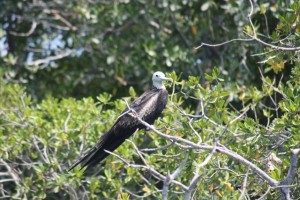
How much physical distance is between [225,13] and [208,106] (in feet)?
9.83

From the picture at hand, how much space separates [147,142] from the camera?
7.12 m

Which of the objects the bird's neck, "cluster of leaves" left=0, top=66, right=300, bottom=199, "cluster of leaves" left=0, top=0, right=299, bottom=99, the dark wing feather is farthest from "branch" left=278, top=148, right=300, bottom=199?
"cluster of leaves" left=0, top=0, right=299, bottom=99

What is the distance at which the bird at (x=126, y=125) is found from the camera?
581 cm

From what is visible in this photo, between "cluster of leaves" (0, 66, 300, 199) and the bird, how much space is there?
3.6 inches

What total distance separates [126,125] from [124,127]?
19mm

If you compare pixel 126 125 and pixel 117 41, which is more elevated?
pixel 126 125

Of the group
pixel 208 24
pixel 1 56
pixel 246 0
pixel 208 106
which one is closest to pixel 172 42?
pixel 208 24

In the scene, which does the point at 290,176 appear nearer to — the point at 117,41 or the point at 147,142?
the point at 147,142

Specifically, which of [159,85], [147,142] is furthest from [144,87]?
[159,85]

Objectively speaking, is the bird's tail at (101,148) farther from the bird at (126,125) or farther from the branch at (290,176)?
the branch at (290,176)

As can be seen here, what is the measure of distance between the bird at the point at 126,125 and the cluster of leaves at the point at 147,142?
9 cm

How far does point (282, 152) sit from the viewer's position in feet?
18.0

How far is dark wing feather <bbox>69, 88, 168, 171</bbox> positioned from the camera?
5.82m

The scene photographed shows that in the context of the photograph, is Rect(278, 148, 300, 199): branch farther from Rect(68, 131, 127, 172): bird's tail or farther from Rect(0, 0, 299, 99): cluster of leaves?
Rect(0, 0, 299, 99): cluster of leaves
